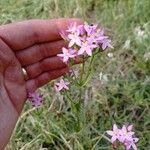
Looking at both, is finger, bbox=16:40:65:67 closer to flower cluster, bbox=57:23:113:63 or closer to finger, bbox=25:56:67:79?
finger, bbox=25:56:67:79

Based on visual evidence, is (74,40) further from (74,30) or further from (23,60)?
(23,60)

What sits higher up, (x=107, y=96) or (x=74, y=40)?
(x=107, y=96)

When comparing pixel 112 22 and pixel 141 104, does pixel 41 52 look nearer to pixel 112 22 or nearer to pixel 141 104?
pixel 141 104

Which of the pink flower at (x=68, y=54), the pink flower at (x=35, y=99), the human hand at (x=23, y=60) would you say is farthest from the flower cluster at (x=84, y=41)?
the pink flower at (x=35, y=99)

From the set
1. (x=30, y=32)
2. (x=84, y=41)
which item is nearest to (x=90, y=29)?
(x=84, y=41)

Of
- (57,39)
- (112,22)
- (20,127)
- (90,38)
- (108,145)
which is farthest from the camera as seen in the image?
(112,22)

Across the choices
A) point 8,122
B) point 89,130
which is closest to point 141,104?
point 89,130
